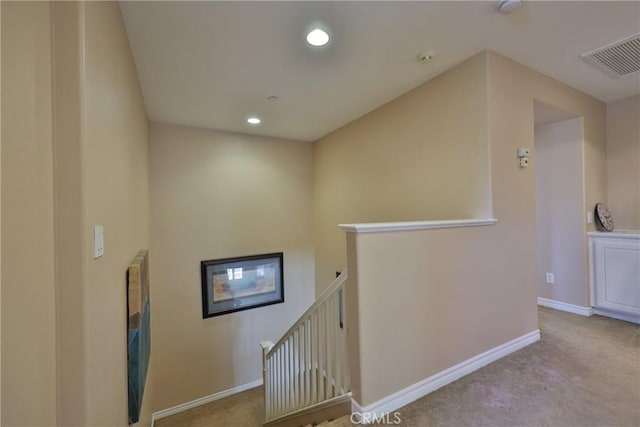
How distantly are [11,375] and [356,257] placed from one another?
4.55ft

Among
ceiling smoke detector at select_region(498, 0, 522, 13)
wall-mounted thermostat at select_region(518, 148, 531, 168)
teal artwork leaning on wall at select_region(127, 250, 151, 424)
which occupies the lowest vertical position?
teal artwork leaning on wall at select_region(127, 250, 151, 424)

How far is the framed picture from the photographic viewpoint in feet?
12.6

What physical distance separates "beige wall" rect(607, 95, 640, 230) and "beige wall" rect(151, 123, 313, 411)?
4.04m

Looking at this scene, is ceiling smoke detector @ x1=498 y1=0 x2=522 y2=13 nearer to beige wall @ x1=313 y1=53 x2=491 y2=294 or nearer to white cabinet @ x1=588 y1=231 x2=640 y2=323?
beige wall @ x1=313 y1=53 x2=491 y2=294

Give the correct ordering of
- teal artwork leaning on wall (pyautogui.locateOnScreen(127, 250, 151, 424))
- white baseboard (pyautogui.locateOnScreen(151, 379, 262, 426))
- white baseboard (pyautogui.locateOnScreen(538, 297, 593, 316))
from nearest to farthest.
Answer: teal artwork leaning on wall (pyautogui.locateOnScreen(127, 250, 151, 424)) < white baseboard (pyautogui.locateOnScreen(538, 297, 593, 316)) < white baseboard (pyautogui.locateOnScreen(151, 379, 262, 426))

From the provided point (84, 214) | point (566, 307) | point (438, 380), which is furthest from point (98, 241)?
point (566, 307)

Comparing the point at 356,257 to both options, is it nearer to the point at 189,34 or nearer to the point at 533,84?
the point at 189,34

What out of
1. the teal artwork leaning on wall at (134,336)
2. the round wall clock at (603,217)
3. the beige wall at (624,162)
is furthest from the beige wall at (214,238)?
the beige wall at (624,162)

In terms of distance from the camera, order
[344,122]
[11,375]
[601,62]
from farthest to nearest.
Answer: [344,122]
[601,62]
[11,375]

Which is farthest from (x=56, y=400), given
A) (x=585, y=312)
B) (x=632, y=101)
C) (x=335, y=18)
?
(x=632, y=101)

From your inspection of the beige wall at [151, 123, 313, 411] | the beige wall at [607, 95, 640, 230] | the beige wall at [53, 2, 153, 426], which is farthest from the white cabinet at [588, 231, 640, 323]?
the beige wall at [53, 2, 153, 426]

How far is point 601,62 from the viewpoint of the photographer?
236cm

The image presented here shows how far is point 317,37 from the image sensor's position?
6.31 feet

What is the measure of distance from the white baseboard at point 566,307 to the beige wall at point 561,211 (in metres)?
0.05
